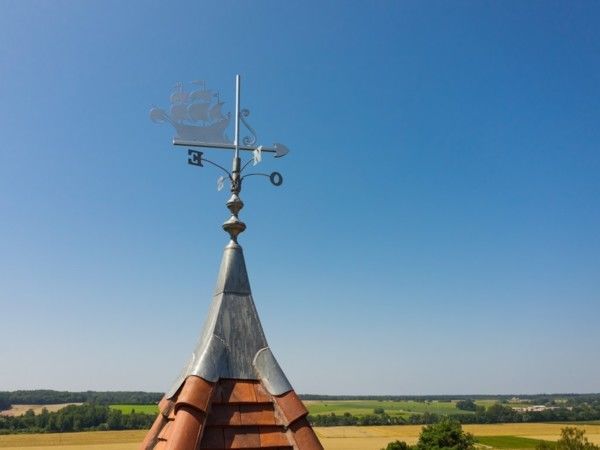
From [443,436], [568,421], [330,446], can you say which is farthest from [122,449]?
[568,421]

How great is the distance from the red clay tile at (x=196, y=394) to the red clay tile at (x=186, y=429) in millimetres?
42

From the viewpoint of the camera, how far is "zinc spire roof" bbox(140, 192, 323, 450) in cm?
384

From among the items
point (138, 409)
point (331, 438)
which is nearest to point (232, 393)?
point (331, 438)

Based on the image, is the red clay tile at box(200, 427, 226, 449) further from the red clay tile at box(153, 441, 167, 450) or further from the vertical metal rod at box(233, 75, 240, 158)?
the vertical metal rod at box(233, 75, 240, 158)

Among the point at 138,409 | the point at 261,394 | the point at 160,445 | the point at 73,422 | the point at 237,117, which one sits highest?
the point at 237,117

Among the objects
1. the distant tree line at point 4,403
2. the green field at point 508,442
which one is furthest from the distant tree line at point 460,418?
the distant tree line at point 4,403

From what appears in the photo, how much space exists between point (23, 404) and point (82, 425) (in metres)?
55.1

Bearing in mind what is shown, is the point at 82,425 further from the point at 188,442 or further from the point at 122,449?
the point at 188,442

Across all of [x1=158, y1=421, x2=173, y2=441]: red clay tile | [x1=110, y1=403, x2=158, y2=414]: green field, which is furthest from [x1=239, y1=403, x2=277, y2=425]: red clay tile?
[x1=110, y1=403, x2=158, y2=414]: green field

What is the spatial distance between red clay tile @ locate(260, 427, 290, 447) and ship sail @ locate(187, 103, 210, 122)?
3787 millimetres

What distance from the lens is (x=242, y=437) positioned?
391cm

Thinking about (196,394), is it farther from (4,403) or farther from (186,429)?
(4,403)

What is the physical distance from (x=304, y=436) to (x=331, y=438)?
91893 millimetres

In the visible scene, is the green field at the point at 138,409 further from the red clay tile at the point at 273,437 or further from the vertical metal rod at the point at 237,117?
the red clay tile at the point at 273,437
